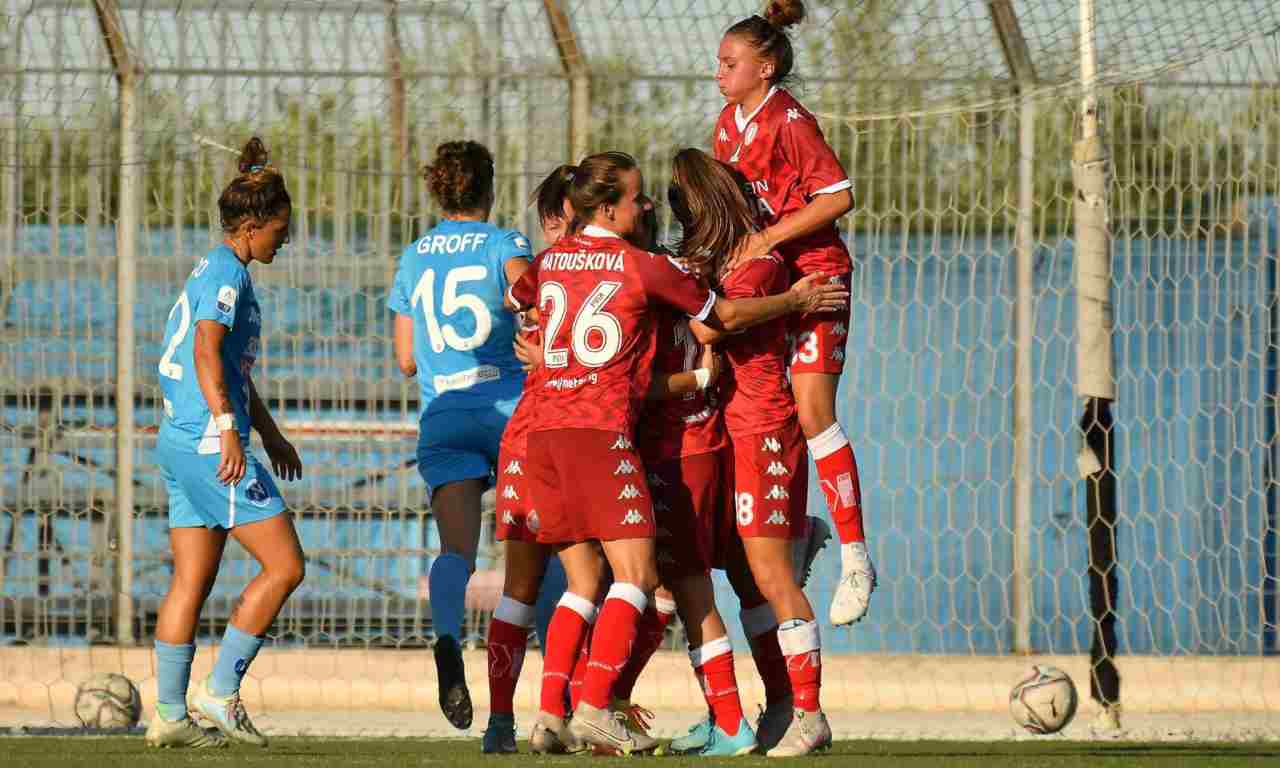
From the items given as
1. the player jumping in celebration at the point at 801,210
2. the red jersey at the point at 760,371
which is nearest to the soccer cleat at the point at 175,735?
the red jersey at the point at 760,371

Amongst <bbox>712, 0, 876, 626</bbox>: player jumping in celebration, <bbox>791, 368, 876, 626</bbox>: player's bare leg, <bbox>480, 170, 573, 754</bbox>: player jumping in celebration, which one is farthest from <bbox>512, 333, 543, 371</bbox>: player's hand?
<bbox>791, 368, 876, 626</bbox>: player's bare leg

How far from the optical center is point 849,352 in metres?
9.09

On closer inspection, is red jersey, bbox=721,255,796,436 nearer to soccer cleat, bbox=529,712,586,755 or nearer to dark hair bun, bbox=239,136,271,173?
soccer cleat, bbox=529,712,586,755

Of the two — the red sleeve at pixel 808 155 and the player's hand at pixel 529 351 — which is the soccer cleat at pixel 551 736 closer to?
the player's hand at pixel 529 351

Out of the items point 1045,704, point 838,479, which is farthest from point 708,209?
point 1045,704

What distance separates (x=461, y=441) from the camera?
21.0ft

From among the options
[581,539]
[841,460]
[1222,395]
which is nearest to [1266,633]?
[1222,395]

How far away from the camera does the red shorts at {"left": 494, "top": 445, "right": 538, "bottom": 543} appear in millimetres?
5527

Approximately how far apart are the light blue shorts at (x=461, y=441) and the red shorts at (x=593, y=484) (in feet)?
3.31

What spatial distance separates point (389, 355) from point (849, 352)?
2130 millimetres

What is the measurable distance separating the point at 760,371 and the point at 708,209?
1.63 feet

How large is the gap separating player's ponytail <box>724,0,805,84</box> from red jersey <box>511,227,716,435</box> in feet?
2.79

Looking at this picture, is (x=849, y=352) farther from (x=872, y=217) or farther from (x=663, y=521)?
(x=663, y=521)

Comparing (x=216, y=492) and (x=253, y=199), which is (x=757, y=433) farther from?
(x=253, y=199)
